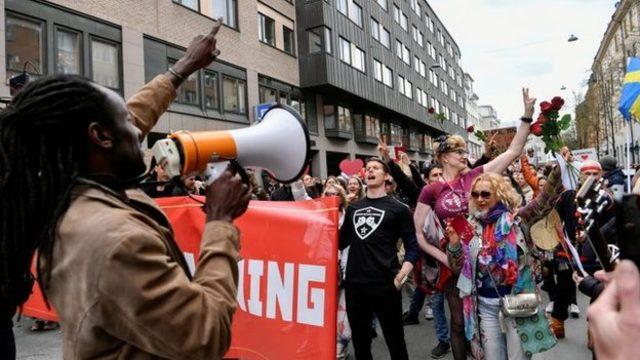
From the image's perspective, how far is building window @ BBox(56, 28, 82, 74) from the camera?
1145cm

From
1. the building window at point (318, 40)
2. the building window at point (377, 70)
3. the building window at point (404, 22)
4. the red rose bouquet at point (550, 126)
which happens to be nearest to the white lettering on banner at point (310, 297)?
the red rose bouquet at point (550, 126)

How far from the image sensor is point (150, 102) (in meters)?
2.25

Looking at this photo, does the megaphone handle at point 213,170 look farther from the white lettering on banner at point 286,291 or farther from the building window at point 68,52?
the building window at point 68,52

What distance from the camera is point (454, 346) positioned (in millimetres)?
4074

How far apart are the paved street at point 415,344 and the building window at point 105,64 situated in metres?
7.60

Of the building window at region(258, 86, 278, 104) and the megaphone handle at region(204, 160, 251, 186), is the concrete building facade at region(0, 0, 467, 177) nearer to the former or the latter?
the building window at region(258, 86, 278, 104)

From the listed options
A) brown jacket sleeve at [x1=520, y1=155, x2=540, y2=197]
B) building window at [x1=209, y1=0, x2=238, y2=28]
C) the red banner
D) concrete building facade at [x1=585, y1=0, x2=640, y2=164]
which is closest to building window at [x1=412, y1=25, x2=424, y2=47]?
concrete building facade at [x1=585, y1=0, x2=640, y2=164]

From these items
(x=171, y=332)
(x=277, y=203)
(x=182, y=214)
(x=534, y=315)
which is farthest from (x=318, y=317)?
(x=171, y=332)

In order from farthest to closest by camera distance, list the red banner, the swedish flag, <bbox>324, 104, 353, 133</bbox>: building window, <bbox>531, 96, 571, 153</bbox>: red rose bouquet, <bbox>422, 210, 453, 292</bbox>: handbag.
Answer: <bbox>324, 104, 353, 133</bbox>: building window
<bbox>531, 96, 571, 153</bbox>: red rose bouquet
<bbox>422, 210, 453, 292</bbox>: handbag
the swedish flag
the red banner

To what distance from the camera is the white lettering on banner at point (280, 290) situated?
313cm

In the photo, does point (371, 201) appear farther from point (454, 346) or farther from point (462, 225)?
point (454, 346)

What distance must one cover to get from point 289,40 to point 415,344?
1783 centimetres

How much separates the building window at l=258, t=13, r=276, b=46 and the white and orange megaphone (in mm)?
17571

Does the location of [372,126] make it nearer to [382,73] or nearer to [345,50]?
[382,73]
